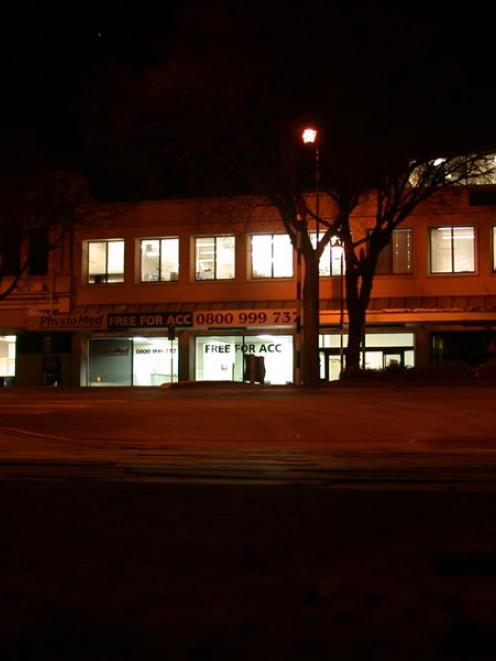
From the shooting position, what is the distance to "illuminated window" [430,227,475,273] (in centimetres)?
3850

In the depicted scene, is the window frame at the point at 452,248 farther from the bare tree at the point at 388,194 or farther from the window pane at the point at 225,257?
the window pane at the point at 225,257

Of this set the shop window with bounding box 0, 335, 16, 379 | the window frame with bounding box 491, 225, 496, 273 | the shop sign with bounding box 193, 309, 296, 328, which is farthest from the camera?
the shop window with bounding box 0, 335, 16, 379

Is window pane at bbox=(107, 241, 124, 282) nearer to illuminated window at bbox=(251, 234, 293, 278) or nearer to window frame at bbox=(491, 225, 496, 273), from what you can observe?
illuminated window at bbox=(251, 234, 293, 278)

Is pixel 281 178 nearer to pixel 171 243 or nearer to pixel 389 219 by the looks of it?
pixel 389 219

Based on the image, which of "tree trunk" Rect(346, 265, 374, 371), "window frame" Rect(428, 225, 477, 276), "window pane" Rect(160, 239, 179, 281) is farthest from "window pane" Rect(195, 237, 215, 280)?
"tree trunk" Rect(346, 265, 374, 371)

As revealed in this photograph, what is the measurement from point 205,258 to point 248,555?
117 feet

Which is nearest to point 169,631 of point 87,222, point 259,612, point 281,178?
point 259,612

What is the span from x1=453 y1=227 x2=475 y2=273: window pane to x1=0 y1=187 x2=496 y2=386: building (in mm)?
59

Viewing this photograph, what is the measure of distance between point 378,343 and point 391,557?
3457 centimetres

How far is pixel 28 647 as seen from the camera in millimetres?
4312

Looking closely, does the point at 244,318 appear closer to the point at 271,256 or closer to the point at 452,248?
the point at 271,256

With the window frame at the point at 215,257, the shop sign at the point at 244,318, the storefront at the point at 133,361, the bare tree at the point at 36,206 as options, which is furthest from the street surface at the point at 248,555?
the storefront at the point at 133,361

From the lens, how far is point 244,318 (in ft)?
129

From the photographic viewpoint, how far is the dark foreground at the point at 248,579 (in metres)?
4.35
